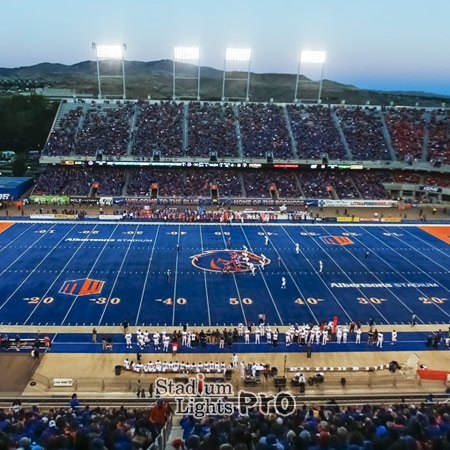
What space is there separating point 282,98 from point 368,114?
13194 centimetres

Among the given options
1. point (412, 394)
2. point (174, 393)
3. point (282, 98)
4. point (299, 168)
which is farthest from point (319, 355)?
point (282, 98)

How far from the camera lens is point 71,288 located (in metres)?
24.3

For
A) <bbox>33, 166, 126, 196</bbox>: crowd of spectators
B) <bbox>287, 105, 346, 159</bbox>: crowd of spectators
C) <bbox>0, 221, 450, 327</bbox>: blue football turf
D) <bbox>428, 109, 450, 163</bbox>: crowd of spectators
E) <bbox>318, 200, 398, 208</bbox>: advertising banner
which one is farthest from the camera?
<bbox>287, 105, 346, 159</bbox>: crowd of spectators

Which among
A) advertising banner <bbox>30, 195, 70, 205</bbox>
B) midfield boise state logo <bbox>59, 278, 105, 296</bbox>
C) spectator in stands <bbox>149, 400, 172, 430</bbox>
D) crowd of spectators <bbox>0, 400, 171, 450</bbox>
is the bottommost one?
advertising banner <bbox>30, 195, 70, 205</bbox>

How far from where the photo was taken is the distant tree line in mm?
65312

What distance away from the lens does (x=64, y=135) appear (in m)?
52.4

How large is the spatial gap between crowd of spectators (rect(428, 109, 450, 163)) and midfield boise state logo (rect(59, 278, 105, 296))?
41841 millimetres

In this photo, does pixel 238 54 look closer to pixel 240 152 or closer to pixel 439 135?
pixel 240 152

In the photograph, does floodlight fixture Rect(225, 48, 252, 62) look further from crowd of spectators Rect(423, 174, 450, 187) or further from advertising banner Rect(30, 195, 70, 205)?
advertising banner Rect(30, 195, 70, 205)

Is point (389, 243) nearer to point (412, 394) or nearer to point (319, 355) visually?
point (319, 355)

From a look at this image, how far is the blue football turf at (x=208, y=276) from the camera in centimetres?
2198

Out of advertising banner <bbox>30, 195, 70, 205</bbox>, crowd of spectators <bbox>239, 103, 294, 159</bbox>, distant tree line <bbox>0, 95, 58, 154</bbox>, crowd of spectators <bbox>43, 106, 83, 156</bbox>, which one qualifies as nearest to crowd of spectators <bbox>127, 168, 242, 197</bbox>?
crowd of spectators <bbox>239, 103, 294, 159</bbox>

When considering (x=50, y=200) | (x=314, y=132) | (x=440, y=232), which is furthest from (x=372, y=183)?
(x=50, y=200)

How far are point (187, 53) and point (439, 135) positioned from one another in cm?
3175
